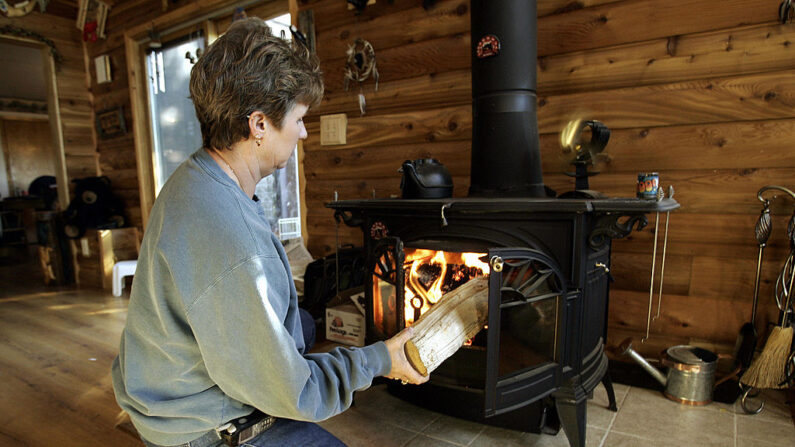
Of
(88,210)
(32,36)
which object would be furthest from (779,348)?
(32,36)

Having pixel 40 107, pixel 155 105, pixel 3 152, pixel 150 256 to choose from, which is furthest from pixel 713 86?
pixel 3 152

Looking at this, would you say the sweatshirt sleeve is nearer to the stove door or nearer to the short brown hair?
the short brown hair

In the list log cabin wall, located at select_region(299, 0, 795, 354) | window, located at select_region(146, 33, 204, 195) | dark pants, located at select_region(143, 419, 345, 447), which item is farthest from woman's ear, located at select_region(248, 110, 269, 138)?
window, located at select_region(146, 33, 204, 195)

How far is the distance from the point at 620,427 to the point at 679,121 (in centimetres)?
115

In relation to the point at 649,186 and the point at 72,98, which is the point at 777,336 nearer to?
the point at 649,186

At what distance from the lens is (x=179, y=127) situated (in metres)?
3.67

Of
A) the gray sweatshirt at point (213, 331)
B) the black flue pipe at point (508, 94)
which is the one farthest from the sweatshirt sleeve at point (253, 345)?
the black flue pipe at point (508, 94)

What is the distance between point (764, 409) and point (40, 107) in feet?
29.1

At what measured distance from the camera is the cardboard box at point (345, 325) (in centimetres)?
200

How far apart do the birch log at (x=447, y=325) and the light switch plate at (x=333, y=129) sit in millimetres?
1513

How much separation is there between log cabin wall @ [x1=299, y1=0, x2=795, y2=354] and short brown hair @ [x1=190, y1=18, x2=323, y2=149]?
4.47 ft

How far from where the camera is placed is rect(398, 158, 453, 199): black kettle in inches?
60.1

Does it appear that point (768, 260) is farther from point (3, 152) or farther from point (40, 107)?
point (3, 152)

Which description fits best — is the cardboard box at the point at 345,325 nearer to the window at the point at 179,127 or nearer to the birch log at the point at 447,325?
the birch log at the point at 447,325
